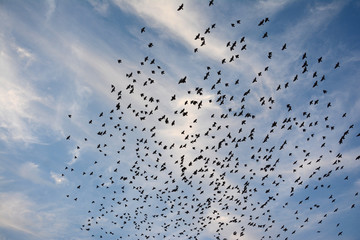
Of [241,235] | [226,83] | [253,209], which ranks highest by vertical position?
[226,83]

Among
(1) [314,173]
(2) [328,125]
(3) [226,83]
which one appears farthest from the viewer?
(1) [314,173]

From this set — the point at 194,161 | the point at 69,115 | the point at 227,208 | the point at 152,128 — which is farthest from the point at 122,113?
the point at 227,208

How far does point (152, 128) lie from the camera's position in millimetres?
33938

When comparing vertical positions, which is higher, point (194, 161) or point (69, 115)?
point (69, 115)

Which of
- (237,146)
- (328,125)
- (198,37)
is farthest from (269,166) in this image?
(198,37)

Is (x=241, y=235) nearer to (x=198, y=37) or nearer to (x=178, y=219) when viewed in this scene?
(x=178, y=219)

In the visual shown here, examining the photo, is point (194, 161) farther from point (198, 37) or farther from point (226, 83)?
point (198, 37)

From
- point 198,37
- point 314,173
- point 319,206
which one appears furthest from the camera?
point 319,206

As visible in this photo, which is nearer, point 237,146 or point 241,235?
point 237,146

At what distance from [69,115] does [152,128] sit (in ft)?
34.5

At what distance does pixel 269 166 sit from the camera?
33812mm

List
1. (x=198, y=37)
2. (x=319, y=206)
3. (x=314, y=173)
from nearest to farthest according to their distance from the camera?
(x=198, y=37), (x=314, y=173), (x=319, y=206)

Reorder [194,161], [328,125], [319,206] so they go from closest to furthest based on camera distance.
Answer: [328,125]
[194,161]
[319,206]

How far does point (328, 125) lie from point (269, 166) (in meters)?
8.73
